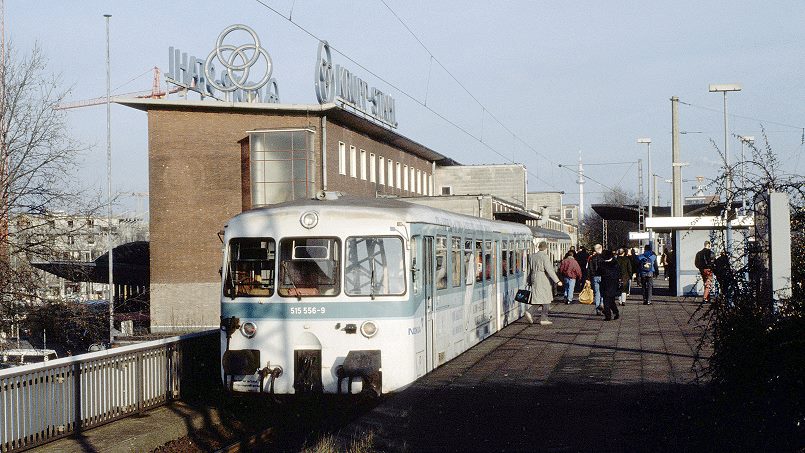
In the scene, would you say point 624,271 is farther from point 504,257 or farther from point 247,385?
point 247,385

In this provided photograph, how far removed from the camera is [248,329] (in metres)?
13.0

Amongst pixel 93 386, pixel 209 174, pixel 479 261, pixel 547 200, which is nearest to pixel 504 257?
pixel 479 261

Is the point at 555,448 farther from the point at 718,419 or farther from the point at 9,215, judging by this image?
the point at 9,215

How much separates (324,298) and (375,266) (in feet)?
2.58

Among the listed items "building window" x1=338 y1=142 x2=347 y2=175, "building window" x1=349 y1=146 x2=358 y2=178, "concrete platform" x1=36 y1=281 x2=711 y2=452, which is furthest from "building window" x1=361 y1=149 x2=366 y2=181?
"concrete platform" x1=36 y1=281 x2=711 y2=452

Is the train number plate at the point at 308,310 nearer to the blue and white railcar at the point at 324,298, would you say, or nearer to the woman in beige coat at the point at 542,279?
the blue and white railcar at the point at 324,298

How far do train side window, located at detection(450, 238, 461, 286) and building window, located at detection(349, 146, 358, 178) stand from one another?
101 ft

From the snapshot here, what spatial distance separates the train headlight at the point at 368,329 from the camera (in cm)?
1275

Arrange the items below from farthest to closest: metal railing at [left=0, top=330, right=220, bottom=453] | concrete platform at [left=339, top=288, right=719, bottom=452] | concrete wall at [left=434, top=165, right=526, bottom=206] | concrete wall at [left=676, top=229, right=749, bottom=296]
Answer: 1. concrete wall at [left=434, top=165, right=526, bottom=206]
2. concrete wall at [left=676, top=229, right=749, bottom=296]
3. metal railing at [left=0, top=330, right=220, bottom=453]
4. concrete platform at [left=339, top=288, right=719, bottom=452]

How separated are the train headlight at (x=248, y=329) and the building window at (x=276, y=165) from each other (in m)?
30.0

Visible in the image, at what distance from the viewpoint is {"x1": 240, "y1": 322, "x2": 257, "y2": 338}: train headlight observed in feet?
42.6

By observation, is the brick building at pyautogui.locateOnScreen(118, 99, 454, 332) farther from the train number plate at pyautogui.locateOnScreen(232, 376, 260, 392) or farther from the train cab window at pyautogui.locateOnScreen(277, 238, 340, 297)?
the train number plate at pyautogui.locateOnScreen(232, 376, 260, 392)

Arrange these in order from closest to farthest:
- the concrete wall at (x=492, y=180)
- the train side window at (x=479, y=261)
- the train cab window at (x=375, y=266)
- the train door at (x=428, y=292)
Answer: the train cab window at (x=375, y=266) < the train door at (x=428, y=292) < the train side window at (x=479, y=261) < the concrete wall at (x=492, y=180)

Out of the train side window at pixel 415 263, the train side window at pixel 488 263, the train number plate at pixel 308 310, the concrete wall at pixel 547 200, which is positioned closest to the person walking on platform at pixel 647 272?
the train side window at pixel 488 263
